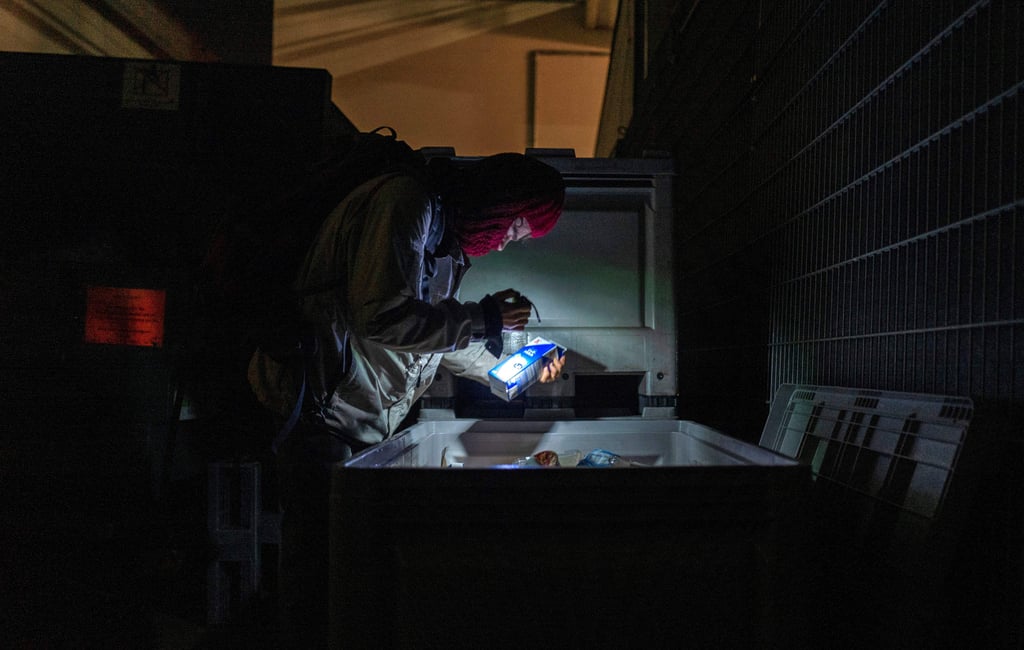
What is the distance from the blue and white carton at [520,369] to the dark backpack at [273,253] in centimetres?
49

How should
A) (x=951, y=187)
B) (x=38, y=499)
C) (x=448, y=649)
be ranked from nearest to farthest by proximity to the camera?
(x=448, y=649), (x=951, y=187), (x=38, y=499)

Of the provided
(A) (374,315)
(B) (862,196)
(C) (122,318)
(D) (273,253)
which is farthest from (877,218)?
(C) (122,318)

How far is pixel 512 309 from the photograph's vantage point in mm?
1289

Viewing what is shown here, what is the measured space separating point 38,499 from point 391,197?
1.13m

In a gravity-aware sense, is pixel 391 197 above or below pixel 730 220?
below

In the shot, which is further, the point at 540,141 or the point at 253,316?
the point at 540,141

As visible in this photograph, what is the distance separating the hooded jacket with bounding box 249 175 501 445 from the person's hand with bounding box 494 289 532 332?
46 mm

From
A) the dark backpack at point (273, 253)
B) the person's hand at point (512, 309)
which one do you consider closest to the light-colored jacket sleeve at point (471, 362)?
the person's hand at point (512, 309)

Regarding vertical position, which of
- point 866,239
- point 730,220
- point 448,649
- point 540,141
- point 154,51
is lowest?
point 448,649

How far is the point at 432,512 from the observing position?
0.78m

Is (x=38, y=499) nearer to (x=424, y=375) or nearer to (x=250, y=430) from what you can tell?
(x=250, y=430)

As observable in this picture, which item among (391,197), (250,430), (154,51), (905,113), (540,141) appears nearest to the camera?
(905,113)

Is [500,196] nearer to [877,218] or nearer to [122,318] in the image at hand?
[877,218]

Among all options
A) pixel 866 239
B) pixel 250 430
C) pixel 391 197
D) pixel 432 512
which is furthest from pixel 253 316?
pixel 866 239
